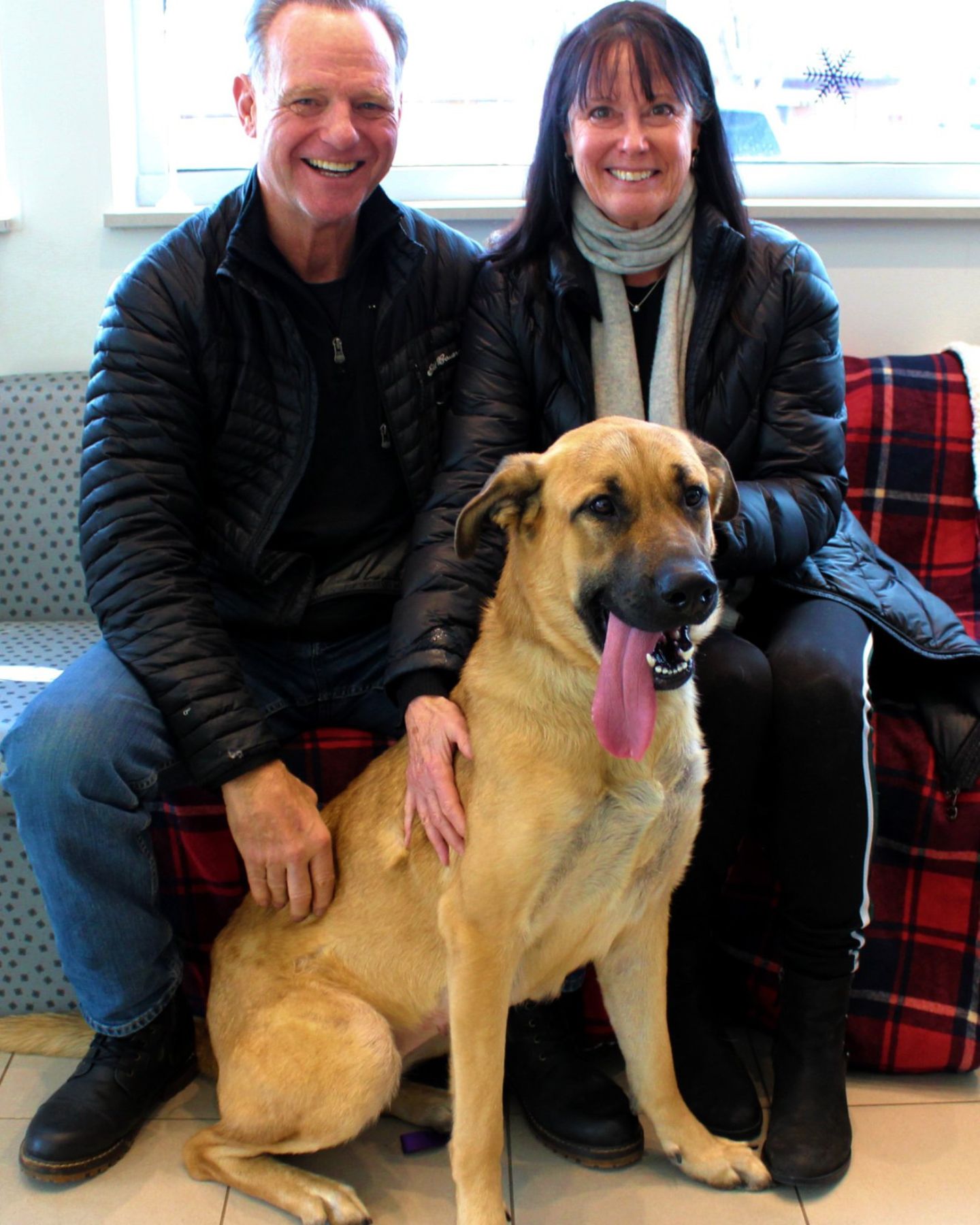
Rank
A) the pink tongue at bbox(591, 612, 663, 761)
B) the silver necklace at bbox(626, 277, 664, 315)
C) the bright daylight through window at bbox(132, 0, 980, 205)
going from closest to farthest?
the pink tongue at bbox(591, 612, 663, 761) < the silver necklace at bbox(626, 277, 664, 315) < the bright daylight through window at bbox(132, 0, 980, 205)

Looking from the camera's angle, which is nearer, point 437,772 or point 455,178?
point 437,772

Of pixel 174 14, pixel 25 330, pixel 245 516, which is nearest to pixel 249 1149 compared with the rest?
pixel 245 516

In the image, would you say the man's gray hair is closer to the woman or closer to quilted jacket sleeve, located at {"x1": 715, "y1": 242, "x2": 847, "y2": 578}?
the woman

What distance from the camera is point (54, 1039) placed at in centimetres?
199

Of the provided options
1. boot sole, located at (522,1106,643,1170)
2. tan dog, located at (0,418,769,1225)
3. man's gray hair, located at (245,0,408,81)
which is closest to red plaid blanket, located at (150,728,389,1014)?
tan dog, located at (0,418,769,1225)

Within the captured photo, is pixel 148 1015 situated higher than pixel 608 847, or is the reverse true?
pixel 608 847

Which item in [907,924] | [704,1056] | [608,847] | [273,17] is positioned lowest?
[704,1056]

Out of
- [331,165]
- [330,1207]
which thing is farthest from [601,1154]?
[331,165]

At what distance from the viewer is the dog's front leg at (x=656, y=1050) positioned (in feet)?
5.94

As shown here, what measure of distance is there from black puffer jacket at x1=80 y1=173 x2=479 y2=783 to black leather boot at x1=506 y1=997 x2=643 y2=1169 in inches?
27.9

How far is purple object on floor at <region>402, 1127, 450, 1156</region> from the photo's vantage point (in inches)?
74.7

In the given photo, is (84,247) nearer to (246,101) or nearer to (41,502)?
(41,502)

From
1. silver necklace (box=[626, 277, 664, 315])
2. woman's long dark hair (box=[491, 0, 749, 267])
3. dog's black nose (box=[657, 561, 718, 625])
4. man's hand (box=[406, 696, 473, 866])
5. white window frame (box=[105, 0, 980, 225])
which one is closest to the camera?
dog's black nose (box=[657, 561, 718, 625])

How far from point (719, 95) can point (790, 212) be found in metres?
0.47
